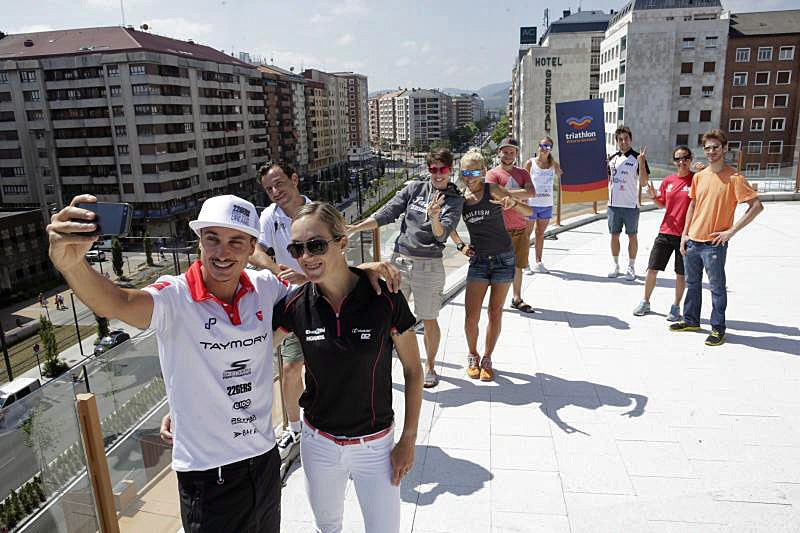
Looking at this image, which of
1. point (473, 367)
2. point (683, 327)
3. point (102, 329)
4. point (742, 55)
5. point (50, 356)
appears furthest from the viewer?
point (742, 55)

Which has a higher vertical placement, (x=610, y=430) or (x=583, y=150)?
(x=583, y=150)

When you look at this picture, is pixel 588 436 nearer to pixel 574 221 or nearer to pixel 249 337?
pixel 249 337

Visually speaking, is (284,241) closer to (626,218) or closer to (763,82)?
(626,218)

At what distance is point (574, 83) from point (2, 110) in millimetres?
71114

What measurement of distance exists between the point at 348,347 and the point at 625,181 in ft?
21.5

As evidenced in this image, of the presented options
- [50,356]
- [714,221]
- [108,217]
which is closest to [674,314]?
[714,221]

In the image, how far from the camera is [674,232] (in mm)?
6262

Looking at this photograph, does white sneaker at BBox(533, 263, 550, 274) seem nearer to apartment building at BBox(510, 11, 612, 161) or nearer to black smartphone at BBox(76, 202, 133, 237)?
black smartphone at BBox(76, 202, 133, 237)

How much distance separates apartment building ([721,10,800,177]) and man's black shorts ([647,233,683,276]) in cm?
5801

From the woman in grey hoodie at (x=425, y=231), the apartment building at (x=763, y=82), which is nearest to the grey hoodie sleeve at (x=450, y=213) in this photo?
the woman in grey hoodie at (x=425, y=231)

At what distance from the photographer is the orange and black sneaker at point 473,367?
501cm

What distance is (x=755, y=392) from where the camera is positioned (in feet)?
15.0

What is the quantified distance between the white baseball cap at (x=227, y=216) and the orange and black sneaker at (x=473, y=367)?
331 cm

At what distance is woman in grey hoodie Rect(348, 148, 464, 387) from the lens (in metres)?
4.40
